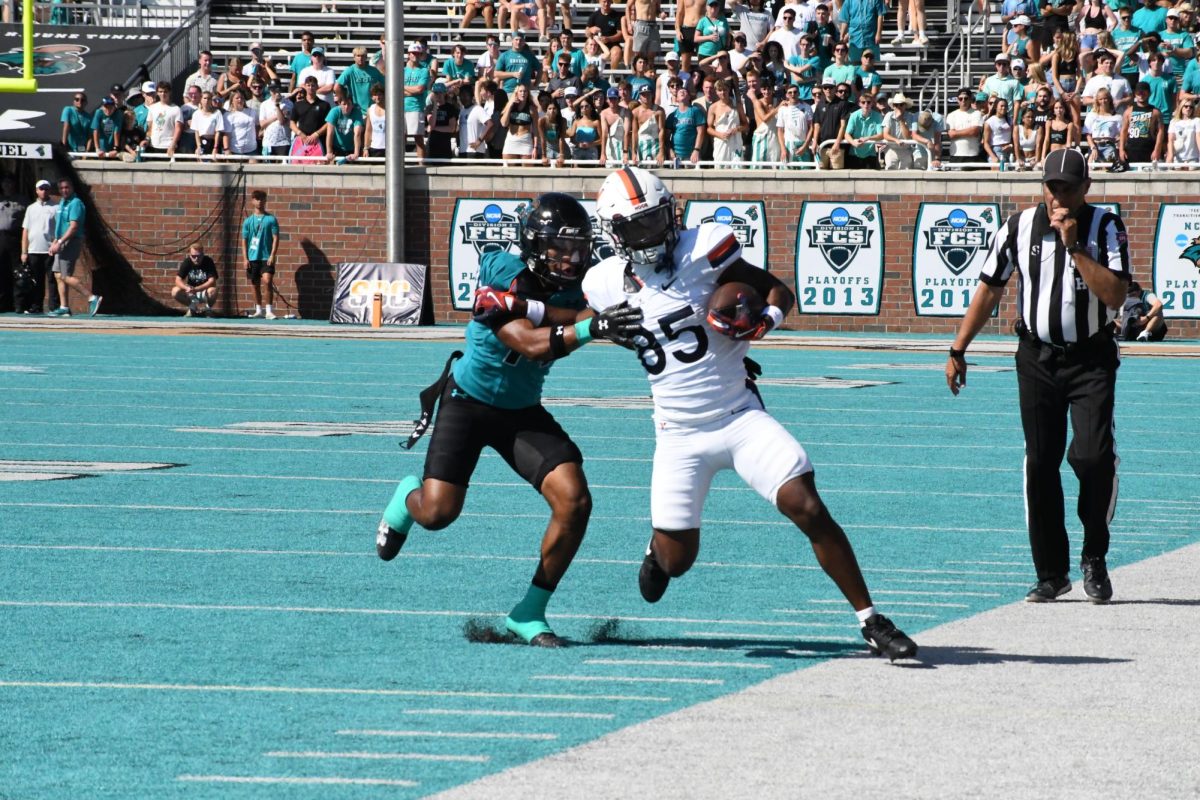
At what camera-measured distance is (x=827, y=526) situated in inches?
276

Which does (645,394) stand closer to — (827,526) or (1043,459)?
(1043,459)

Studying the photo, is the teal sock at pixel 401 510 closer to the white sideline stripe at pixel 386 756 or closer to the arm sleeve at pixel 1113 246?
the white sideline stripe at pixel 386 756

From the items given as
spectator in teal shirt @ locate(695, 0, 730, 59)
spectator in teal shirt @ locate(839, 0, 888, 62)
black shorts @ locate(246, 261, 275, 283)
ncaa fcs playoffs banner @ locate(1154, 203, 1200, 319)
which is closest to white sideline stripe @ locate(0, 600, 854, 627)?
ncaa fcs playoffs banner @ locate(1154, 203, 1200, 319)

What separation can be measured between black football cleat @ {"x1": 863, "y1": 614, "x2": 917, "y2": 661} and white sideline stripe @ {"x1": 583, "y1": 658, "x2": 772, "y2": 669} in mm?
369

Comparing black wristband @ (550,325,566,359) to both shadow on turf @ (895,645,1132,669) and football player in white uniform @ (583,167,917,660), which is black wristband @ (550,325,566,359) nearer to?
football player in white uniform @ (583,167,917,660)

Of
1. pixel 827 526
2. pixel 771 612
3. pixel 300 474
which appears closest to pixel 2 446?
pixel 300 474

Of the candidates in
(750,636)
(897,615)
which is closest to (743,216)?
(897,615)

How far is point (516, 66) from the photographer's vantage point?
31.2m

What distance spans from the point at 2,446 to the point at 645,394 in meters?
6.71

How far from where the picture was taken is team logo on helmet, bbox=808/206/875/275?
2988cm

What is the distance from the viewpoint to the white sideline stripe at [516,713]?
248 inches

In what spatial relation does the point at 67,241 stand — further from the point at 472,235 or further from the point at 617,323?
the point at 617,323

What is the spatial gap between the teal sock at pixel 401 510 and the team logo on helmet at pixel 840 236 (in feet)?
72.5

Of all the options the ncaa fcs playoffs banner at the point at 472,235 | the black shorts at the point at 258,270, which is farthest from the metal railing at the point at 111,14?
the ncaa fcs playoffs banner at the point at 472,235
